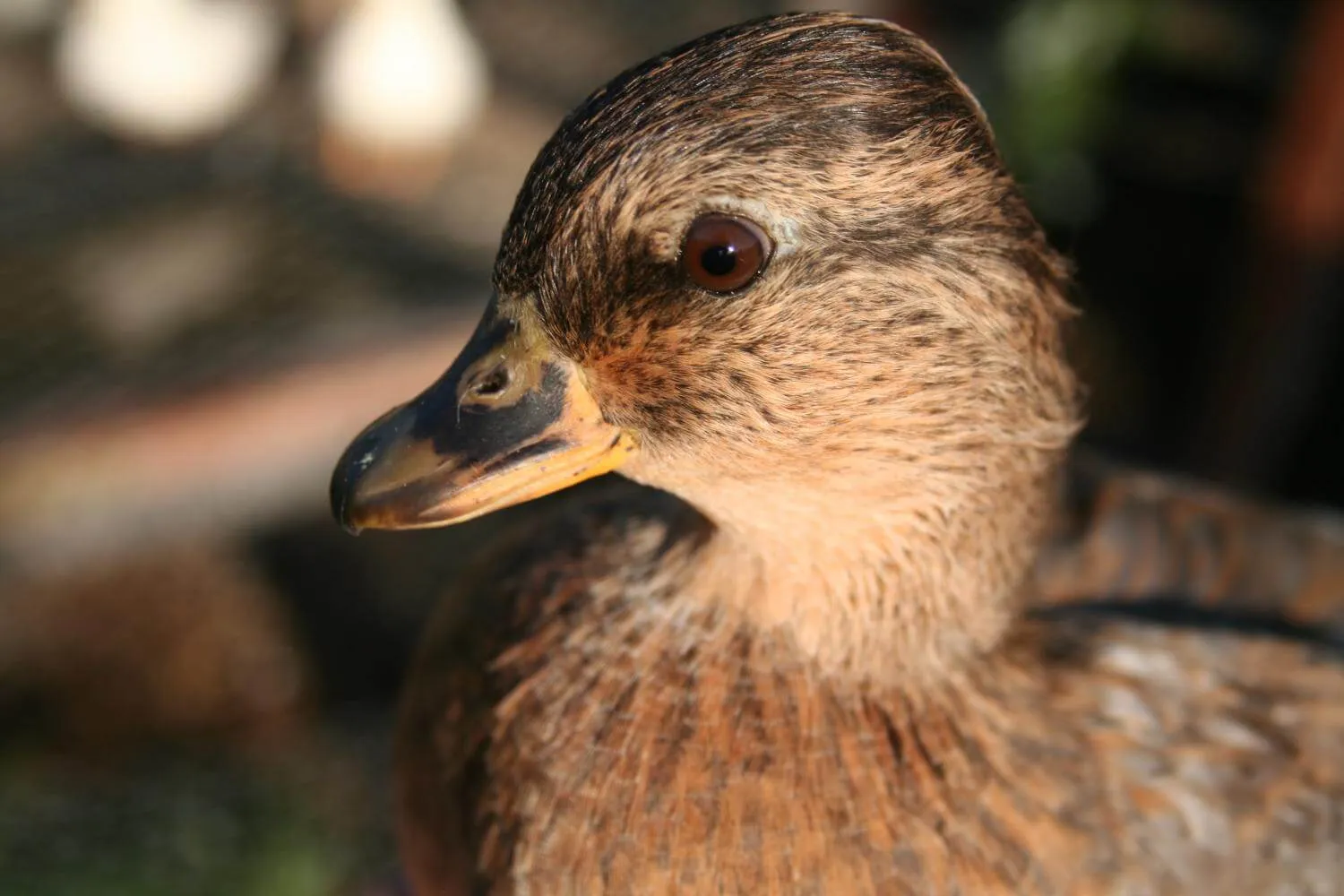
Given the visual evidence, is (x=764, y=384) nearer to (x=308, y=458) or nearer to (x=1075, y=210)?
(x=308, y=458)

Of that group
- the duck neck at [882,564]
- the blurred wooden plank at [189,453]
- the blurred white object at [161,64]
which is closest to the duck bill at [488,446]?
the duck neck at [882,564]

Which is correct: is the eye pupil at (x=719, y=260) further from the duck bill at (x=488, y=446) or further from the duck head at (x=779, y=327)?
the duck bill at (x=488, y=446)

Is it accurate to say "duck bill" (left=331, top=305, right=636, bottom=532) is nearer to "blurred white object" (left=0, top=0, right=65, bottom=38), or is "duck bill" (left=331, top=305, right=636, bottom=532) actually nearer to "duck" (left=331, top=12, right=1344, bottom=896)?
"duck" (left=331, top=12, right=1344, bottom=896)

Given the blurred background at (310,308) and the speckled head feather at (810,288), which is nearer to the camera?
the speckled head feather at (810,288)

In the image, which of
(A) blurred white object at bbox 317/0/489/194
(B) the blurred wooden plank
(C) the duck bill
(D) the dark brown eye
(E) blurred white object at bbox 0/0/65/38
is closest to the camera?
(D) the dark brown eye

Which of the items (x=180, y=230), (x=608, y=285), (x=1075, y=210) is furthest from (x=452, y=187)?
(x=608, y=285)

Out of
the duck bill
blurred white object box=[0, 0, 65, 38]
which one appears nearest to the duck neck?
the duck bill

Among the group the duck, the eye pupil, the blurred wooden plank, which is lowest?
the blurred wooden plank
